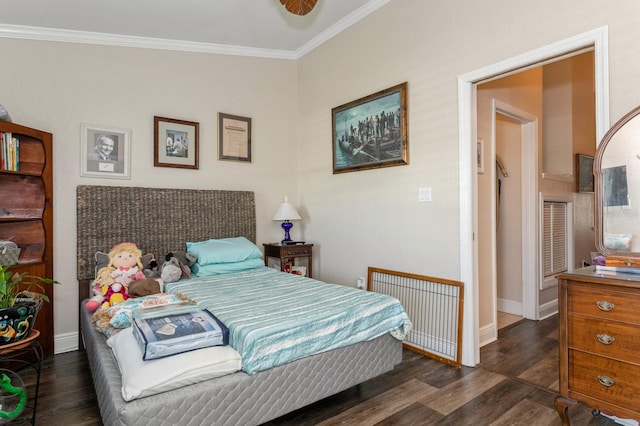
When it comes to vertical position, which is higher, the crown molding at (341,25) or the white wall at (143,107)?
the crown molding at (341,25)

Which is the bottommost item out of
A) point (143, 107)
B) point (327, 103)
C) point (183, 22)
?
point (143, 107)

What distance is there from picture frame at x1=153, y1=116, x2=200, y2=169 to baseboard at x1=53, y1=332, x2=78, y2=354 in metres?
1.69

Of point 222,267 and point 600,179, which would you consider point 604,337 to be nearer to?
Answer: point 600,179

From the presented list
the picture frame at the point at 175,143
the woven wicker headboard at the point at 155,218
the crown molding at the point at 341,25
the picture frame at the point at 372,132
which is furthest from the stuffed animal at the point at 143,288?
the crown molding at the point at 341,25

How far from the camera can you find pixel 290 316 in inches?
76.2

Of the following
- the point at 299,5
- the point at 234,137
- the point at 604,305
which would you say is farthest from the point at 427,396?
the point at 234,137

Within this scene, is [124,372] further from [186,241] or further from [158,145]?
[158,145]

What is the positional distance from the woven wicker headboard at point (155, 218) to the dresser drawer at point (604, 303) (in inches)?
121

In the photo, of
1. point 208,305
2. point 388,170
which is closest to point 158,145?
point 208,305

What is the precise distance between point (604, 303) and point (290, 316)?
4.76 ft

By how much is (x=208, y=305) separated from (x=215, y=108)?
2.42 meters

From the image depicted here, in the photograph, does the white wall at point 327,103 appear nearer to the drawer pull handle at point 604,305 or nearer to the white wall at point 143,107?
the white wall at point 143,107

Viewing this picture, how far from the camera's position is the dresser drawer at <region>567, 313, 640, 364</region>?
4.72 ft

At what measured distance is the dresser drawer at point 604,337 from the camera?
144 centimetres
